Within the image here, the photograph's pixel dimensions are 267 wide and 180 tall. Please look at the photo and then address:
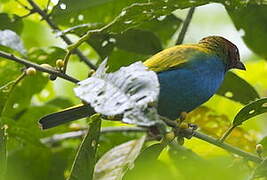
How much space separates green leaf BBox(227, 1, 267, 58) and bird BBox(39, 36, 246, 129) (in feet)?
0.53

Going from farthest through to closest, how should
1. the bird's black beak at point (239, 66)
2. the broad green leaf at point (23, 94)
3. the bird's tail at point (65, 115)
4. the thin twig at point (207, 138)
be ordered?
the bird's black beak at point (239, 66), the broad green leaf at point (23, 94), the bird's tail at point (65, 115), the thin twig at point (207, 138)

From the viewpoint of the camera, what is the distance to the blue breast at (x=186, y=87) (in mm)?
2480

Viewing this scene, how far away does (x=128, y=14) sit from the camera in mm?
1994

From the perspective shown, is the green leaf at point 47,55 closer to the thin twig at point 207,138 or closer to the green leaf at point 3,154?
the green leaf at point 3,154

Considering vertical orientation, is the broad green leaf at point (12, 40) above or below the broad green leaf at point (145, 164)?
above

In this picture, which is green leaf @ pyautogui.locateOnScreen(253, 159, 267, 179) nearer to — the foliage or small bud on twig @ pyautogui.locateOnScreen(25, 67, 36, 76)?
the foliage

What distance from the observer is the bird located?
7.63 ft

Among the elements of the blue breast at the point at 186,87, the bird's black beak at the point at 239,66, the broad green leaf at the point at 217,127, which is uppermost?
the blue breast at the point at 186,87

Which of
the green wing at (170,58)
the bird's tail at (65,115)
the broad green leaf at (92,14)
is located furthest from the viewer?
the broad green leaf at (92,14)

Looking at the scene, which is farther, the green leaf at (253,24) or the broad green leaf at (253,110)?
the green leaf at (253,24)

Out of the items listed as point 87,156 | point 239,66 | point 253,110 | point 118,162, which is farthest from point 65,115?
point 239,66

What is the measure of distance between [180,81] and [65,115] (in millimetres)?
444

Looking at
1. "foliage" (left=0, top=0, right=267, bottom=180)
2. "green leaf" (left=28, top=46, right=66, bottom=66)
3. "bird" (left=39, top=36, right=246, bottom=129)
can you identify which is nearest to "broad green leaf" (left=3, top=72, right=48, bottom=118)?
"foliage" (left=0, top=0, right=267, bottom=180)

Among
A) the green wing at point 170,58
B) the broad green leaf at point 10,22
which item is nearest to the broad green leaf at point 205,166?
the green wing at point 170,58
